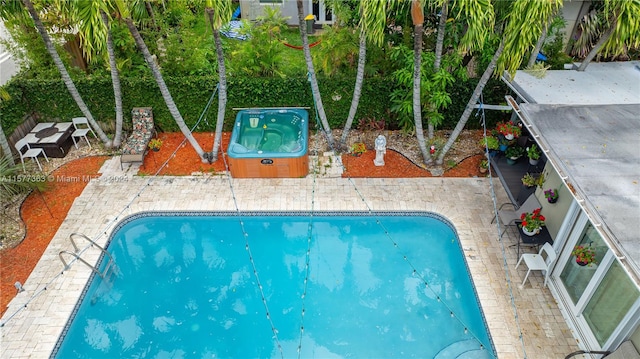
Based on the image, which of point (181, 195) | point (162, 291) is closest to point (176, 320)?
point (162, 291)

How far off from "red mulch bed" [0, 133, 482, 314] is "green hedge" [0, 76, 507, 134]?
126 centimetres

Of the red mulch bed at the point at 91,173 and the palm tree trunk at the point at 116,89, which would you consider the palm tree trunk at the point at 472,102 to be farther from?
the palm tree trunk at the point at 116,89

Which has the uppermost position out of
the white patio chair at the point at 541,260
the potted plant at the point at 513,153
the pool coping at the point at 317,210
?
the potted plant at the point at 513,153

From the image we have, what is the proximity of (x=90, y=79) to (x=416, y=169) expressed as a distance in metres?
10.3

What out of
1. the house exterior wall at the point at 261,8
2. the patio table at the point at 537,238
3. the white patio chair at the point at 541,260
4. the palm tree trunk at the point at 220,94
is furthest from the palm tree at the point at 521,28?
the house exterior wall at the point at 261,8

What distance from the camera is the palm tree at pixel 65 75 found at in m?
10.2

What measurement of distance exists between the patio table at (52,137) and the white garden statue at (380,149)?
378 inches

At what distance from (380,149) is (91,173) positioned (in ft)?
28.2

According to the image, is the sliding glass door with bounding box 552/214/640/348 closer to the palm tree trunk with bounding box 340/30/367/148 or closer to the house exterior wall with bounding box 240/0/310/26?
the palm tree trunk with bounding box 340/30/367/148

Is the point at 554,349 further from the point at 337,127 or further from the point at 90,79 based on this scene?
the point at 90,79

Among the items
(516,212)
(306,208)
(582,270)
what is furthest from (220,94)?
(582,270)

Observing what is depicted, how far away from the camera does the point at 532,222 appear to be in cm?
931

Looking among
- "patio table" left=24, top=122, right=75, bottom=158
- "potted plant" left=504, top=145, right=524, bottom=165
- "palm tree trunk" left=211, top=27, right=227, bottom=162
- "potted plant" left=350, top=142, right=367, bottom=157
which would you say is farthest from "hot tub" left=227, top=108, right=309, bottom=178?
"potted plant" left=504, top=145, right=524, bottom=165

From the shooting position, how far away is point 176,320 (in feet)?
30.2
